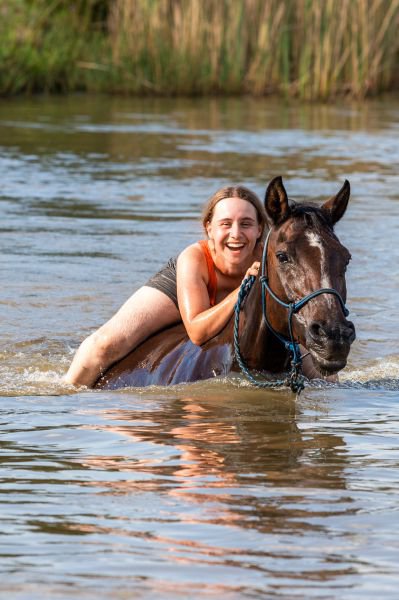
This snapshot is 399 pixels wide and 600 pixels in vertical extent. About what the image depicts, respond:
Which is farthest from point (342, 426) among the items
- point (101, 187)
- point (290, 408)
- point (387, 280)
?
point (101, 187)

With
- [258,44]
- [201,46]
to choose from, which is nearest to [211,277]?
[258,44]

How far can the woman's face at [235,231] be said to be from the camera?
644cm

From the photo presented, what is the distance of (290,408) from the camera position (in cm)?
633

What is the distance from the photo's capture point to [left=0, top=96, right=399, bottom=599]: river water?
3.86m

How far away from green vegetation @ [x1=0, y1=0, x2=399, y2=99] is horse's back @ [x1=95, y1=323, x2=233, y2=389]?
14.5 meters

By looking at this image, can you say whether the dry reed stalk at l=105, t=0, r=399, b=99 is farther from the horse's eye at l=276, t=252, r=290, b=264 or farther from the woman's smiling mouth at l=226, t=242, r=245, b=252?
the horse's eye at l=276, t=252, r=290, b=264

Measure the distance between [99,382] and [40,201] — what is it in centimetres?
694

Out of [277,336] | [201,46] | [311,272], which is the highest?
[201,46]

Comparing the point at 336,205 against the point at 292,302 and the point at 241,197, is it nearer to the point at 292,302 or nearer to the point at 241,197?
the point at 292,302

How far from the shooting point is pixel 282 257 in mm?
5629

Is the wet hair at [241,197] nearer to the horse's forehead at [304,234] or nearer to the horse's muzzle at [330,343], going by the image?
the horse's forehead at [304,234]

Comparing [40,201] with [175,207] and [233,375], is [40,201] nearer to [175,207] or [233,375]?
[175,207]

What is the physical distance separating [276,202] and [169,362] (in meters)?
1.34

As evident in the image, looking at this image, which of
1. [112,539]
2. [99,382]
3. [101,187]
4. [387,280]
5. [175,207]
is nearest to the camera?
[112,539]
